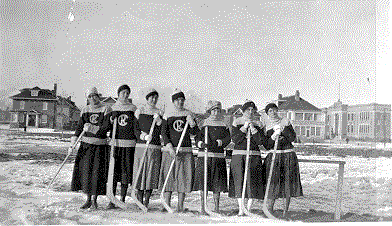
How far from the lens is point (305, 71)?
17.4ft

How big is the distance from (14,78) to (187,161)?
2354mm

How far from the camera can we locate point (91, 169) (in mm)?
4043

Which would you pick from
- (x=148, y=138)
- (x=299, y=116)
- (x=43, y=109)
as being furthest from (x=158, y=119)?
(x=299, y=116)

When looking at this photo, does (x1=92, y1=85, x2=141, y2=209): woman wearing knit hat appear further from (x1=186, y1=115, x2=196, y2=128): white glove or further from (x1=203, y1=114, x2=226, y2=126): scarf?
(x1=203, y1=114, x2=226, y2=126): scarf

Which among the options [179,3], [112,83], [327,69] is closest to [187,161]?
[112,83]

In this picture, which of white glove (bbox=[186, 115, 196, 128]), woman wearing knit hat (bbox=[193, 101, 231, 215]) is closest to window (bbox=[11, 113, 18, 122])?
white glove (bbox=[186, 115, 196, 128])

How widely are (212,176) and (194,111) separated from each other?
2.35ft

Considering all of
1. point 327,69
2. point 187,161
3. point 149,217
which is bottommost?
point 149,217

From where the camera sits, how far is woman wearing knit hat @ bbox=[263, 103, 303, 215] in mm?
4066

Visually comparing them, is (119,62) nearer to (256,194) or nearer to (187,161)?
(187,161)

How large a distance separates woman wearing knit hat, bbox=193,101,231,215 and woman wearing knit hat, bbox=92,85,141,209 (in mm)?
676

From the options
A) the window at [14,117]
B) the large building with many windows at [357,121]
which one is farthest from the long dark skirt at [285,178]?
the window at [14,117]

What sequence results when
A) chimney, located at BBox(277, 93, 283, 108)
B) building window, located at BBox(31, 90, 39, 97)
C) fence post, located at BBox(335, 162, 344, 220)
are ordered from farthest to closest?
chimney, located at BBox(277, 93, 283, 108)
building window, located at BBox(31, 90, 39, 97)
fence post, located at BBox(335, 162, 344, 220)

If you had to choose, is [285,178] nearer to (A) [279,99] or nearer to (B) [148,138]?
(A) [279,99]
